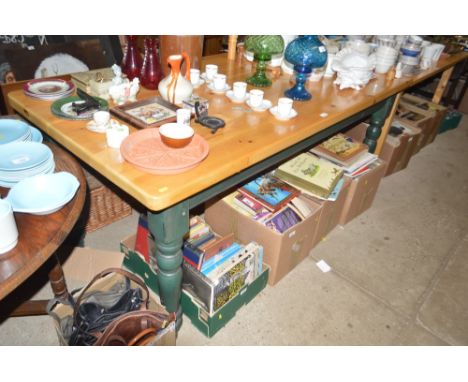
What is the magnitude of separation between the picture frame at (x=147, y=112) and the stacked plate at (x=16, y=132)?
1.04ft

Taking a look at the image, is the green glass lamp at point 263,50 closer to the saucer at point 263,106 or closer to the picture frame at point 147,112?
the saucer at point 263,106

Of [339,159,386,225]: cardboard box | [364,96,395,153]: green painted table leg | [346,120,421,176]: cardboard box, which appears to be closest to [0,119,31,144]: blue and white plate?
[339,159,386,225]: cardboard box

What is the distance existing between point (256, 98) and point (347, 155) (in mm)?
880

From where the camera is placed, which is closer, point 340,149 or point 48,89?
point 48,89

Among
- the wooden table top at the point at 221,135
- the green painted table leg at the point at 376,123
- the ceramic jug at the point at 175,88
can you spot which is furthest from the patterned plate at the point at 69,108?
the green painted table leg at the point at 376,123

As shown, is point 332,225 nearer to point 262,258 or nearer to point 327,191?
point 327,191

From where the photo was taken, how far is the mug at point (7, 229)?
36.2 inches

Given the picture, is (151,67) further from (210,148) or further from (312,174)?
(312,174)

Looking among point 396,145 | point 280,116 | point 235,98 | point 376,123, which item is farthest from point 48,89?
point 396,145

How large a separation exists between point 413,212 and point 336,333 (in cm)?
133

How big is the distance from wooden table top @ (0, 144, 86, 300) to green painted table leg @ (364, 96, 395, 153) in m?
1.96

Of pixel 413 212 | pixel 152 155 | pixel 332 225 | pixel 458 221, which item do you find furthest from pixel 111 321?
pixel 458 221

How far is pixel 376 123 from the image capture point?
2488mm

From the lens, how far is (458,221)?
2.61 m
